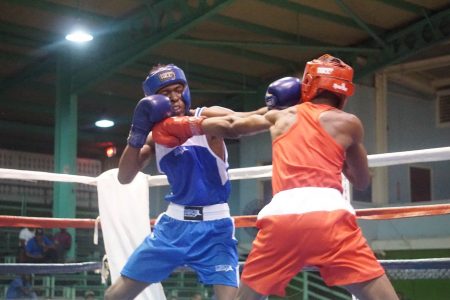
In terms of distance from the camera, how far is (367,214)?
11.4 ft

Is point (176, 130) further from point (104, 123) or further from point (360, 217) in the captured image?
point (104, 123)

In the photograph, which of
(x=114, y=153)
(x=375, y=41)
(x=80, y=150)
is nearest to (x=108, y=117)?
(x=114, y=153)

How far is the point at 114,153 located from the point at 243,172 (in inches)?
494

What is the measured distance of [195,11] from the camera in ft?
31.8

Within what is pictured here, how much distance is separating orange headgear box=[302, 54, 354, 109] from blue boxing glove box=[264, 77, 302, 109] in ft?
0.23

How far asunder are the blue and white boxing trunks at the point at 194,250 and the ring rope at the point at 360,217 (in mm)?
730

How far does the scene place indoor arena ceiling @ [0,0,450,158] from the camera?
33.4ft

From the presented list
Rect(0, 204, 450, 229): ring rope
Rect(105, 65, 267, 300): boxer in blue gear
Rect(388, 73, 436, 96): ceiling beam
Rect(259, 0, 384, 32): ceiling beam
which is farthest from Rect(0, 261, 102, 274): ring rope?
Rect(388, 73, 436, 96): ceiling beam

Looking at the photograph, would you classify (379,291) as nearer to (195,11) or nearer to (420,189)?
(195,11)

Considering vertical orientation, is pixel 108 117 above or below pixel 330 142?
above

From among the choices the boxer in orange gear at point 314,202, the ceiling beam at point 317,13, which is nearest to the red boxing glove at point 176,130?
the boxer in orange gear at point 314,202

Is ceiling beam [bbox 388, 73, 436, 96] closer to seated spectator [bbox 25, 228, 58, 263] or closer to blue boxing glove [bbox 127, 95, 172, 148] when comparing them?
seated spectator [bbox 25, 228, 58, 263]

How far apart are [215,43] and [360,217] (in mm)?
7564

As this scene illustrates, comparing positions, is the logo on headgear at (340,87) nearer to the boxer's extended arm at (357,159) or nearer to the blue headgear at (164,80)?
the boxer's extended arm at (357,159)
